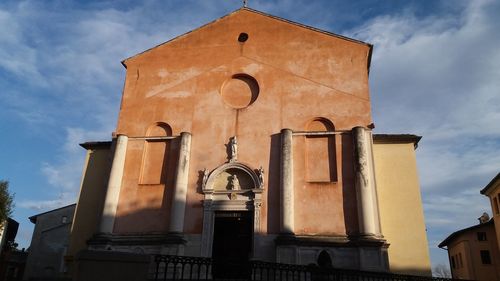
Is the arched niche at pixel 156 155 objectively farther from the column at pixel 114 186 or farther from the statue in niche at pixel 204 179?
the statue in niche at pixel 204 179

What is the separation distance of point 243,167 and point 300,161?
88.8 inches

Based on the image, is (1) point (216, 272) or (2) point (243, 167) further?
(2) point (243, 167)

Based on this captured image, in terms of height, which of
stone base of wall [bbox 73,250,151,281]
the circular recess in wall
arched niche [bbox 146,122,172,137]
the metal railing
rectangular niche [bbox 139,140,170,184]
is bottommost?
stone base of wall [bbox 73,250,151,281]

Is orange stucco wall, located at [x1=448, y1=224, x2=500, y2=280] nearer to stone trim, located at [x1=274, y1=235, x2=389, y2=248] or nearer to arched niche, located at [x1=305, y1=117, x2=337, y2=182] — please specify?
stone trim, located at [x1=274, y1=235, x2=389, y2=248]

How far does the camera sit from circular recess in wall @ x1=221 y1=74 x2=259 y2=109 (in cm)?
1764

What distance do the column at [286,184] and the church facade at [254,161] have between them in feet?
0.14

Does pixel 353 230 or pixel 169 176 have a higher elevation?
pixel 169 176

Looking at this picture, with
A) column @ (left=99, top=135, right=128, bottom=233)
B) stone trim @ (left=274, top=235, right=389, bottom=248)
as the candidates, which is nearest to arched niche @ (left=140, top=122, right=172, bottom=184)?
column @ (left=99, top=135, right=128, bottom=233)

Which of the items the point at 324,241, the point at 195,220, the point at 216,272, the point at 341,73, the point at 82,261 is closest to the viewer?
the point at 82,261

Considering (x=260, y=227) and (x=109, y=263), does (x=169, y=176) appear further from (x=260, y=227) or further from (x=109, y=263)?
(x=109, y=263)

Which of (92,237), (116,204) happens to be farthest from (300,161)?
(92,237)

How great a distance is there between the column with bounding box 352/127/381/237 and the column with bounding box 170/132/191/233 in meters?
6.59

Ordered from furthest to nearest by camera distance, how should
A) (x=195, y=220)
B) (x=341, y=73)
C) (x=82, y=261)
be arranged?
(x=341, y=73) < (x=195, y=220) < (x=82, y=261)

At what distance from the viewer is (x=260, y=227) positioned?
15.2 m
